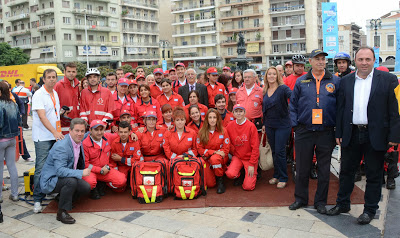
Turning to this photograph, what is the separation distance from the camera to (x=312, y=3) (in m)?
50.2

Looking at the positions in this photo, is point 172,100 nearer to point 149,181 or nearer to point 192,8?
point 149,181

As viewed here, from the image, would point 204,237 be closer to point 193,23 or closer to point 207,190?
point 207,190

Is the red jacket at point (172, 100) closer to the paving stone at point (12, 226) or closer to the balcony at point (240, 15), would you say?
the paving stone at point (12, 226)

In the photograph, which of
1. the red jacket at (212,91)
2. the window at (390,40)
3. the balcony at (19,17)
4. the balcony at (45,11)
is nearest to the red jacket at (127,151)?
the red jacket at (212,91)

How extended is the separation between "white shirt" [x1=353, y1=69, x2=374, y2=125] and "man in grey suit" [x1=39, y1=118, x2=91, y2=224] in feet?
11.4

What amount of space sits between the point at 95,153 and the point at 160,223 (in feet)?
5.44

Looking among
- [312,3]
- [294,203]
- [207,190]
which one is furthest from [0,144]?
[312,3]

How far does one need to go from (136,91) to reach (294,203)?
371cm

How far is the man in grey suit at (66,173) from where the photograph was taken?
179 inches

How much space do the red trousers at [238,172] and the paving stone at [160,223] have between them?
149 cm

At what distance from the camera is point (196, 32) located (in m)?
60.0

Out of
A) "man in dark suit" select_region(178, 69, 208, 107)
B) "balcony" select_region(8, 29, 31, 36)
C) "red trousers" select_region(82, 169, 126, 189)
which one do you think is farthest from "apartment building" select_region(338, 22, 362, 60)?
"red trousers" select_region(82, 169, 126, 189)

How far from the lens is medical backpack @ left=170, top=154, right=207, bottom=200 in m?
5.16

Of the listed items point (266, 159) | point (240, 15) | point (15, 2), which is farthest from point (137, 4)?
point (266, 159)
